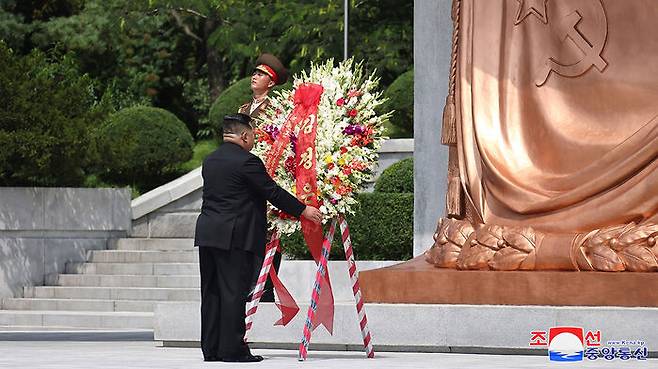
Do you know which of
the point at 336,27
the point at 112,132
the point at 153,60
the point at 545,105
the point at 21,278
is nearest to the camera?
the point at 545,105

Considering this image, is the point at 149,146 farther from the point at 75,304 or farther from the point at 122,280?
the point at 75,304

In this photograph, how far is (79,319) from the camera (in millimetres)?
18234

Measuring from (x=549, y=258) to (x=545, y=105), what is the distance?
1.37 metres

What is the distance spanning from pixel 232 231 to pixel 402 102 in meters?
14.0

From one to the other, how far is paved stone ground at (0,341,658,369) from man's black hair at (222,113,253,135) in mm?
1467

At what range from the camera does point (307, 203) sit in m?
11.6

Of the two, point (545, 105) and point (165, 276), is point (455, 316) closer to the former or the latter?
point (545, 105)

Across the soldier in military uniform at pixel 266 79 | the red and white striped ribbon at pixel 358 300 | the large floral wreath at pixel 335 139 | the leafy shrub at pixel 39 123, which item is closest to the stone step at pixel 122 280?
the leafy shrub at pixel 39 123

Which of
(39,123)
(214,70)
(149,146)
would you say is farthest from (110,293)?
(214,70)

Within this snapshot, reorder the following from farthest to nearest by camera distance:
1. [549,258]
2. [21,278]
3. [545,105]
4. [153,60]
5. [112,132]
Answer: [153,60] → [112,132] → [21,278] → [545,105] → [549,258]

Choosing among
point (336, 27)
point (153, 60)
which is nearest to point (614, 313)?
point (336, 27)

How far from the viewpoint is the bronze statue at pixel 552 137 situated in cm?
1214

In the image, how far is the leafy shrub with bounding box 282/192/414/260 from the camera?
1980 cm

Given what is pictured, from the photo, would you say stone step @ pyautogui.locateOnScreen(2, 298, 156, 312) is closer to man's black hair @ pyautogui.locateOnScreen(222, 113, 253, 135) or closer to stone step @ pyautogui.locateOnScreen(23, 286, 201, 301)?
stone step @ pyautogui.locateOnScreen(23, 286, 201, 301)
